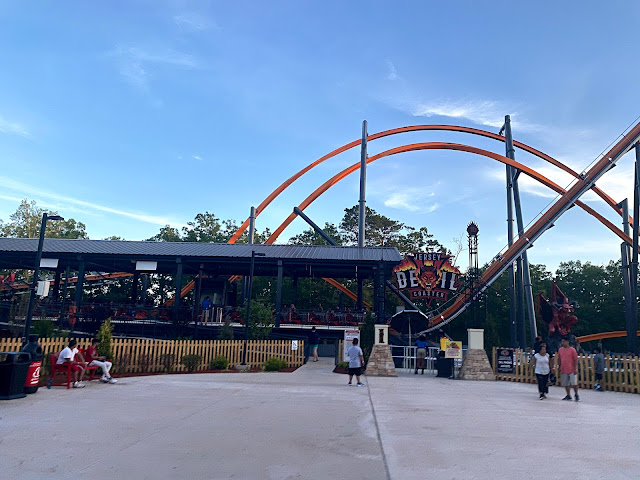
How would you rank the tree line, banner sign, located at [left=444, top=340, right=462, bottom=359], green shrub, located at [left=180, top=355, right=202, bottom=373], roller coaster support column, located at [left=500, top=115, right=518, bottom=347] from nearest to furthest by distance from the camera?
green shrub, located at [left=180, top=355, right=202, bottom=373] < banner sign, located at [left=444, top=340, right=462, bottom=359] < roller coaster support column, located at [left=500, top=115, right=518, bottom=347] < the tree line

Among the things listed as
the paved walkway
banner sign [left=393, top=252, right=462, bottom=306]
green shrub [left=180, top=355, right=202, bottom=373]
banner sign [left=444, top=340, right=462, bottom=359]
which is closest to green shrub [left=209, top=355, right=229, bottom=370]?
green shrub [left=180, top=355, right=202, bottom=373]

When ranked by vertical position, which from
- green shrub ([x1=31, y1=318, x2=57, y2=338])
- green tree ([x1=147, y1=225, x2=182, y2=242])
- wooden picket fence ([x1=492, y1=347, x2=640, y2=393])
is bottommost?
wooden picket fence ([x1=492, y1=347, x2=640, y2=393])

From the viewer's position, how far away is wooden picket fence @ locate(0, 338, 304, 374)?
15083mm

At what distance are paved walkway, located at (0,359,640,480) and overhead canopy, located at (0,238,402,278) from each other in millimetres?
14751

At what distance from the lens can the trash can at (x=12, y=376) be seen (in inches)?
356

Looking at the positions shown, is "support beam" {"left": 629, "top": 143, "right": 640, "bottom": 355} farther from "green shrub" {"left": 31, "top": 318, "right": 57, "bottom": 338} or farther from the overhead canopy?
"green shrub" {"left": 31, "top": 318, "right": 57, "bottom": 338}

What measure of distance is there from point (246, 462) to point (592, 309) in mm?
46034

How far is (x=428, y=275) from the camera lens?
24422 millimetres

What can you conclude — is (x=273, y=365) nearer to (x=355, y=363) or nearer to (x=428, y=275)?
(x=355, y=363)

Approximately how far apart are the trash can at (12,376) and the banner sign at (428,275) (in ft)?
59.9

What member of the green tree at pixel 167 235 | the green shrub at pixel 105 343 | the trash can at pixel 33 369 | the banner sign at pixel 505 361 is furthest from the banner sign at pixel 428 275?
the green tree at pixel 167 235

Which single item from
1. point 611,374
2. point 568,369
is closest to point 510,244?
point 611,374

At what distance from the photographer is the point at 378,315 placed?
2459 cm

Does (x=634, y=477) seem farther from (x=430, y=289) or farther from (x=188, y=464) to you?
(x=430, y=289)
